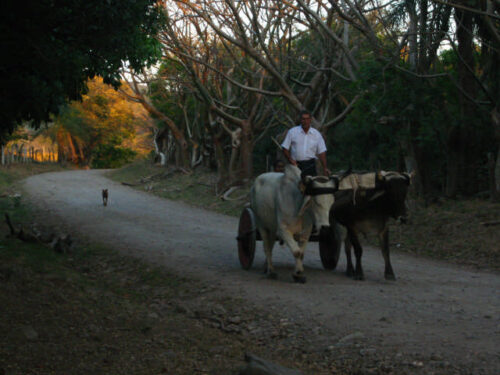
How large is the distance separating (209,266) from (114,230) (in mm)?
5427

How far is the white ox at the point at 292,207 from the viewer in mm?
8195

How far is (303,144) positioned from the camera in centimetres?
920

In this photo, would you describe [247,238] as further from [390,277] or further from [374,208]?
[390,277]

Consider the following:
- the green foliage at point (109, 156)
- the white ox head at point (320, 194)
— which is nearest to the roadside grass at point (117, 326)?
the white ox head at point (320, 194)

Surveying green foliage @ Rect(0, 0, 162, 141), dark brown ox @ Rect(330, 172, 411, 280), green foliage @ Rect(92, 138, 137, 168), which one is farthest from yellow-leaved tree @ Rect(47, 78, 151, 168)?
dark brown ox @ Rect(330, 172, 411, 280)

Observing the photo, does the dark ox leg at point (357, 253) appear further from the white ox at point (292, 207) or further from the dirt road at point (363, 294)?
the white ox at point (292, 207)

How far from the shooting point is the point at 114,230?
1521 centimetres

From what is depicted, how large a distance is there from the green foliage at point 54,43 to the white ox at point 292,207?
122 inches

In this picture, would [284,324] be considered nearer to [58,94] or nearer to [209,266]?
[209,266]

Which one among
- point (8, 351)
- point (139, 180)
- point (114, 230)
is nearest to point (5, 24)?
point (8, 351)

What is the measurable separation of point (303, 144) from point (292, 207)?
44.9 inches

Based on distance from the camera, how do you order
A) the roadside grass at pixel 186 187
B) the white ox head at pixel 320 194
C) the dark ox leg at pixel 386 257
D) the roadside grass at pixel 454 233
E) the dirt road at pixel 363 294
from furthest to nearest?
1. the roadside grass at pixel 186 187
2. the roadside grass at pixel 454 233
3. the dark ox leg at pixel 386 257
4. the white ox head at pixel 320 194
5. the dirt road at pixel 363 294

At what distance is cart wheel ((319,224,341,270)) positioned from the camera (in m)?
9.68

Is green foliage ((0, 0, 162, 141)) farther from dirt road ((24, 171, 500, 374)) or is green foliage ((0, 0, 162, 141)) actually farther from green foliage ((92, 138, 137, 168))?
green foliage ((92, 138, 137, 168))
